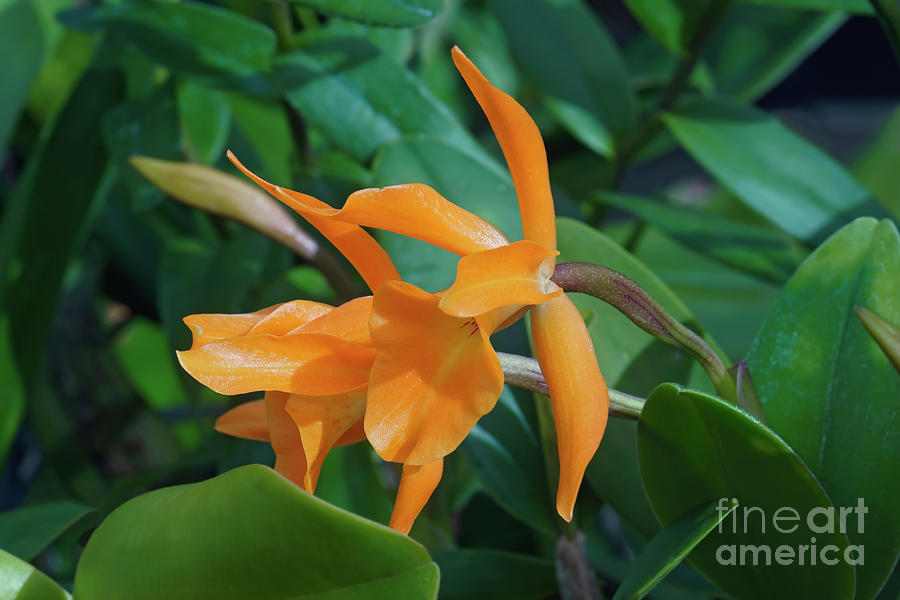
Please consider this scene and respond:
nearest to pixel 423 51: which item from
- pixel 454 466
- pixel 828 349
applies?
pixel 454 466

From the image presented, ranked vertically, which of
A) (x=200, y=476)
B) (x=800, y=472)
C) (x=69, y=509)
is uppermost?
(x=800, y=472)

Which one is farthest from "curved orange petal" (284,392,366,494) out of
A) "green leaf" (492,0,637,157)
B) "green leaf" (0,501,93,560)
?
"green leaf" (492,0,637,157)

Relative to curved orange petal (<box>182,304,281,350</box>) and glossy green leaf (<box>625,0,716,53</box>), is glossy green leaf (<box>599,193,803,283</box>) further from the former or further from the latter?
curved orange petal (<box>182,304,281,350</box>)

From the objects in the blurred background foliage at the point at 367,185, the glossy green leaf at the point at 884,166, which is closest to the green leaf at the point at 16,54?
the blurred background foliage at the point at 367,185

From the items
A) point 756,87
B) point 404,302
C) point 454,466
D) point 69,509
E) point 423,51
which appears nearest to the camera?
point 404,302

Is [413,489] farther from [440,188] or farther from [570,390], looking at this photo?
[440,188]

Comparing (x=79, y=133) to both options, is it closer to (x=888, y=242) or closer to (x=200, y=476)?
(x=200, y=476)
